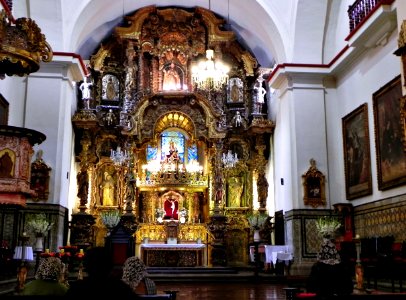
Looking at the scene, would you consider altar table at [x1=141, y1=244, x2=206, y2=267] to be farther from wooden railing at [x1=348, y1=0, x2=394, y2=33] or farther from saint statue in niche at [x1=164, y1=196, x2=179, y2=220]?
wooden railing at [x1=348, y1=0, x2=394, y2=33]

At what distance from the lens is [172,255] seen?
17766mm

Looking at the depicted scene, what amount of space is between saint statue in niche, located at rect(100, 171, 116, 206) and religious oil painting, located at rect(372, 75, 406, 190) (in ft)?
32.0

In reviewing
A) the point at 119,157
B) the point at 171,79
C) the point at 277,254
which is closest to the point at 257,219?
the point at 277,254

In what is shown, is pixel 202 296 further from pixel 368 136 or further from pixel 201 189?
pixel 201 189

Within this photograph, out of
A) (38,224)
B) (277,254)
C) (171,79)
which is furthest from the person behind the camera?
(171,79)

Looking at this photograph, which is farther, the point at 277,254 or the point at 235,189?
the point at 235,189

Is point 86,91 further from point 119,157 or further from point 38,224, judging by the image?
point 38,224

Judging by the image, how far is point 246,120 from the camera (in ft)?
64.7

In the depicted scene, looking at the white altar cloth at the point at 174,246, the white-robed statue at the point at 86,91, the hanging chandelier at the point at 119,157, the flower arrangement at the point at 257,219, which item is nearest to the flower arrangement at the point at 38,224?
the white altar cloth at the point at 174,246

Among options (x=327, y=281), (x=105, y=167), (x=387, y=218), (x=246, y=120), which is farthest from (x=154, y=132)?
(x=327, y=281)

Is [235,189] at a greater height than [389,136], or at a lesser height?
lesser

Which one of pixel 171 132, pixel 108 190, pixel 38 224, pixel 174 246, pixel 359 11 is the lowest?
pixel 174 246

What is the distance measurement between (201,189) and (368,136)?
7421 millimetres

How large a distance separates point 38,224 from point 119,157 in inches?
212
